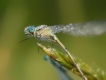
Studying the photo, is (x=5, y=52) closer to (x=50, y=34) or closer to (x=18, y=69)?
(x=18, y=69)

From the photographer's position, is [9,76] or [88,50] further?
[88,50]

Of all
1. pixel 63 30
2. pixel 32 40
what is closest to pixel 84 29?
pixel 63 30

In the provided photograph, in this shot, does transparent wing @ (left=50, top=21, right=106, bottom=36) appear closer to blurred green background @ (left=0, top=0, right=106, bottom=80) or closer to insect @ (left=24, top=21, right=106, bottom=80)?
insect @ (left=24, top=21, right=106, bottom=80)

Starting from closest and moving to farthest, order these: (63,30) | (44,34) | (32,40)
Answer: (44,34), (63,30), (32,40)

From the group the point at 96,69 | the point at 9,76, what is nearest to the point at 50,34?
the point at 96,69

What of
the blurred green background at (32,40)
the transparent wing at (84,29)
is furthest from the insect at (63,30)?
the blurred green background at (32,40)

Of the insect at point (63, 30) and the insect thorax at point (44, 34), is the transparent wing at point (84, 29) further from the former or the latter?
the insect thorax at point (44, 34)

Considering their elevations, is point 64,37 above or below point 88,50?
above

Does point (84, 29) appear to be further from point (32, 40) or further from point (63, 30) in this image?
point (32, 40)
